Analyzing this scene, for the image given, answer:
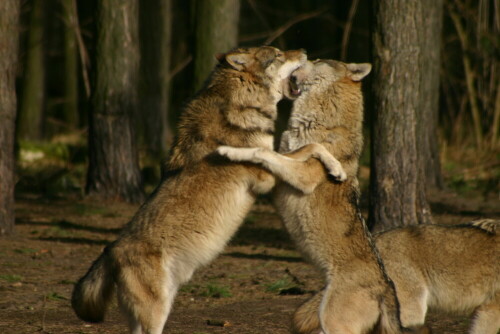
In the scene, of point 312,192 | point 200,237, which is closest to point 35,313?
point 200,237

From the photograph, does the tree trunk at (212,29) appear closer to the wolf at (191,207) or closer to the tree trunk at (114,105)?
the tree trunk at (114,105)

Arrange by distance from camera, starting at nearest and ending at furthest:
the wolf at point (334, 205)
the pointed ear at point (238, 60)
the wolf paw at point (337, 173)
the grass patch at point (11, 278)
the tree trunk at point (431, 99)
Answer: the wolf at point (334, 205), the wolf paw at point (337, 173), the pointed ear at point (238, 60), the grass patch at point (11, 278), the tree trunk at point (431, 99)

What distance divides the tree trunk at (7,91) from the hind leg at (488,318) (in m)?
6.04

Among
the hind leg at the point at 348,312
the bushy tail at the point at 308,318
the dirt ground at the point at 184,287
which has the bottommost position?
the dirt ground at the point at 184,287

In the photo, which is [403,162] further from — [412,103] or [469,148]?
[469,148]

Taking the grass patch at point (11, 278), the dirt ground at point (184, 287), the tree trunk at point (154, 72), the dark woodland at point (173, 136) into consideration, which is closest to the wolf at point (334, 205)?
the dark woodland at point (173, 136)

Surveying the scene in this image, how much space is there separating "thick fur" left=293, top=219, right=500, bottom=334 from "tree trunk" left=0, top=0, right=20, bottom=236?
17.3 feet

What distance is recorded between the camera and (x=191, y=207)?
5.29 metres

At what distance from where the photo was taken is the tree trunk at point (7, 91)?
9.07 m

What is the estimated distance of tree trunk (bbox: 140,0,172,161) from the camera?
15945 millimetres

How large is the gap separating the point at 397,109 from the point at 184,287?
3114 millimetres

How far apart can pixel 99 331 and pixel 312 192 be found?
2133 mm

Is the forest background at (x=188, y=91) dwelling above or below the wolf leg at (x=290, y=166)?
below

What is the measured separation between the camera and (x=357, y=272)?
5.25 m
